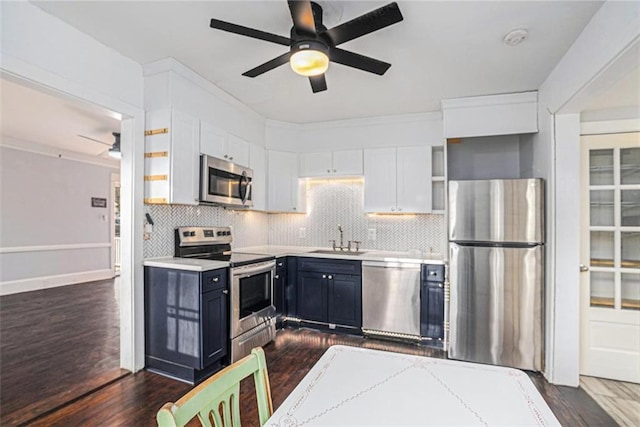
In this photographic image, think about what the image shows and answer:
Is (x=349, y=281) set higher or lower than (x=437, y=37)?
lower

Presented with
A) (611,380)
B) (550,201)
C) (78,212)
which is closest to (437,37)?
(550,201)

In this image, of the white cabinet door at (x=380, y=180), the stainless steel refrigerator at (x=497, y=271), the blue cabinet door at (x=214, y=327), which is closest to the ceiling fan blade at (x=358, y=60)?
the stainless steel refrigerator at (x=497, y=271)

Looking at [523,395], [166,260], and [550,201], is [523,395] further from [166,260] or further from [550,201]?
[166,260]

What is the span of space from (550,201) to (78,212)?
7562mm

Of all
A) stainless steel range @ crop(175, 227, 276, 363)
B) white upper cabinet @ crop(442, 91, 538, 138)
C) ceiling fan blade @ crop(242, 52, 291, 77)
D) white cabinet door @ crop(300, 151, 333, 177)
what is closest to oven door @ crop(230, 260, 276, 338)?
stainless steel range @ crop(175, 227, 276, 363)

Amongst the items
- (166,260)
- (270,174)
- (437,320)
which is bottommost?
(437,320)

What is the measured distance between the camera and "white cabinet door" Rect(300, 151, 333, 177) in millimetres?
4160

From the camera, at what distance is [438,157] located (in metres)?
3.98

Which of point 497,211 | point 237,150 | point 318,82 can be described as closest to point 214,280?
point 237,150

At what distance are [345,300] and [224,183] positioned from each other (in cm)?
181

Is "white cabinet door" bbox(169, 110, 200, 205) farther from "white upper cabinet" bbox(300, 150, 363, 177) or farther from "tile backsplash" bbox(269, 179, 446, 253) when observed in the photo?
"tile backsplash" bbox(269, 179, 446, 253)

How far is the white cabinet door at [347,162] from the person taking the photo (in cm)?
402

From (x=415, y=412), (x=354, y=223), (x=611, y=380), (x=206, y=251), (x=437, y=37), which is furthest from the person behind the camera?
(x=354, y=223)

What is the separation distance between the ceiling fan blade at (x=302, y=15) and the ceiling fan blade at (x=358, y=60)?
24 centimetres
